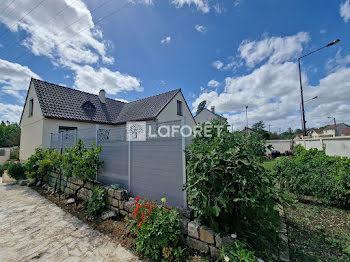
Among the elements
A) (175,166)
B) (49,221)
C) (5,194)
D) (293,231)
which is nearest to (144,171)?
(175,166)

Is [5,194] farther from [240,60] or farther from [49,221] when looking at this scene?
[240,60]

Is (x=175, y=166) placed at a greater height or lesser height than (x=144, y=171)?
greater

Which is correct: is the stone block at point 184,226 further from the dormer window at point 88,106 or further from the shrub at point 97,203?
the dormer window at point 88,106

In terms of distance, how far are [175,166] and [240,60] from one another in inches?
353

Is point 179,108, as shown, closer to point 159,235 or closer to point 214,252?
point 159,235

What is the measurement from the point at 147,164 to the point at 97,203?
1571 millimetres

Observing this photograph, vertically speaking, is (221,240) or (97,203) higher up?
(221,240)

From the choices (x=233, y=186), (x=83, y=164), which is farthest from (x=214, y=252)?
(x=83, y=164)

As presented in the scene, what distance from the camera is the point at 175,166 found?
2455 mm

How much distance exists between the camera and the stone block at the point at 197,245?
191 cm

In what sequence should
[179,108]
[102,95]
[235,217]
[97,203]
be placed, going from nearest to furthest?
[235,217], [97,203], [102,95], [179,108]

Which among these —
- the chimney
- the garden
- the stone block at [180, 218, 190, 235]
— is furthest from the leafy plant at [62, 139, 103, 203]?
the chimney

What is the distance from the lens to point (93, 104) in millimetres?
11211

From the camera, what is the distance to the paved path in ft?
6.76
